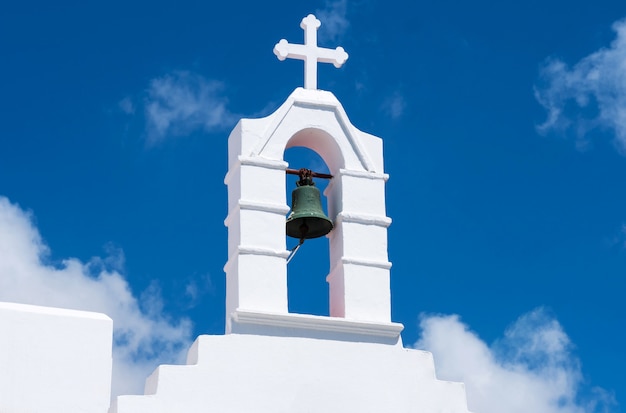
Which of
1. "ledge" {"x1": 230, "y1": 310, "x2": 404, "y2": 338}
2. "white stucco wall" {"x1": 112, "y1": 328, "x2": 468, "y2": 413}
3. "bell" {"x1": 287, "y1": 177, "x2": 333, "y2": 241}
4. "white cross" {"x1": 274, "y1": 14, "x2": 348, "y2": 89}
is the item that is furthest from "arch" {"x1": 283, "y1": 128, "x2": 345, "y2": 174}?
"white stucco wall" {"x1": 112, "y1": 328, "x2": 468, "y2": 413}

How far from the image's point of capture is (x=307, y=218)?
519 inches

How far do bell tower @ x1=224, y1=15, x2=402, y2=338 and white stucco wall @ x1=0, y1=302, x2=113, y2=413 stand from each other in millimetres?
1335

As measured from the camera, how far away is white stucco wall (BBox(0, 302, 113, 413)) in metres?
12.7

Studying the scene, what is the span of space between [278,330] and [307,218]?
4.00ft

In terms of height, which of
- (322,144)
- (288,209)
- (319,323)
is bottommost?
(319,323)

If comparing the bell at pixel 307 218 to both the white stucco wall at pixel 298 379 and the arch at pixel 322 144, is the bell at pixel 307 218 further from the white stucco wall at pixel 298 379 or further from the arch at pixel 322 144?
the white stucco wall at pixel 298 379

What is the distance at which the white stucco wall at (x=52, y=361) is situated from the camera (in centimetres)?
1273

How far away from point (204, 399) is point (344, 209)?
88.8 inches

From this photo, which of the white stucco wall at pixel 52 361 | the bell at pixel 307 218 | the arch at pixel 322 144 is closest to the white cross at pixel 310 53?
the arch at pixel 322 144

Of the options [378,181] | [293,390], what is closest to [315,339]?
[293,390]

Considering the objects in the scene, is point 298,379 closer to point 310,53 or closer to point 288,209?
point 288,209

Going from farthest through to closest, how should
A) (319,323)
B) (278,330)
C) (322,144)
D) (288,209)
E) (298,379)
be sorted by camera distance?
1. (322,144)
2. (288,209)
3. (319,323)
4. (278,330)
5. (298,379)

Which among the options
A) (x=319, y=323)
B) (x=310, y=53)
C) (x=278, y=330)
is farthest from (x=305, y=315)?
(x=310, y=53)

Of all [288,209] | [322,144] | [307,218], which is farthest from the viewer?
[322,144]
